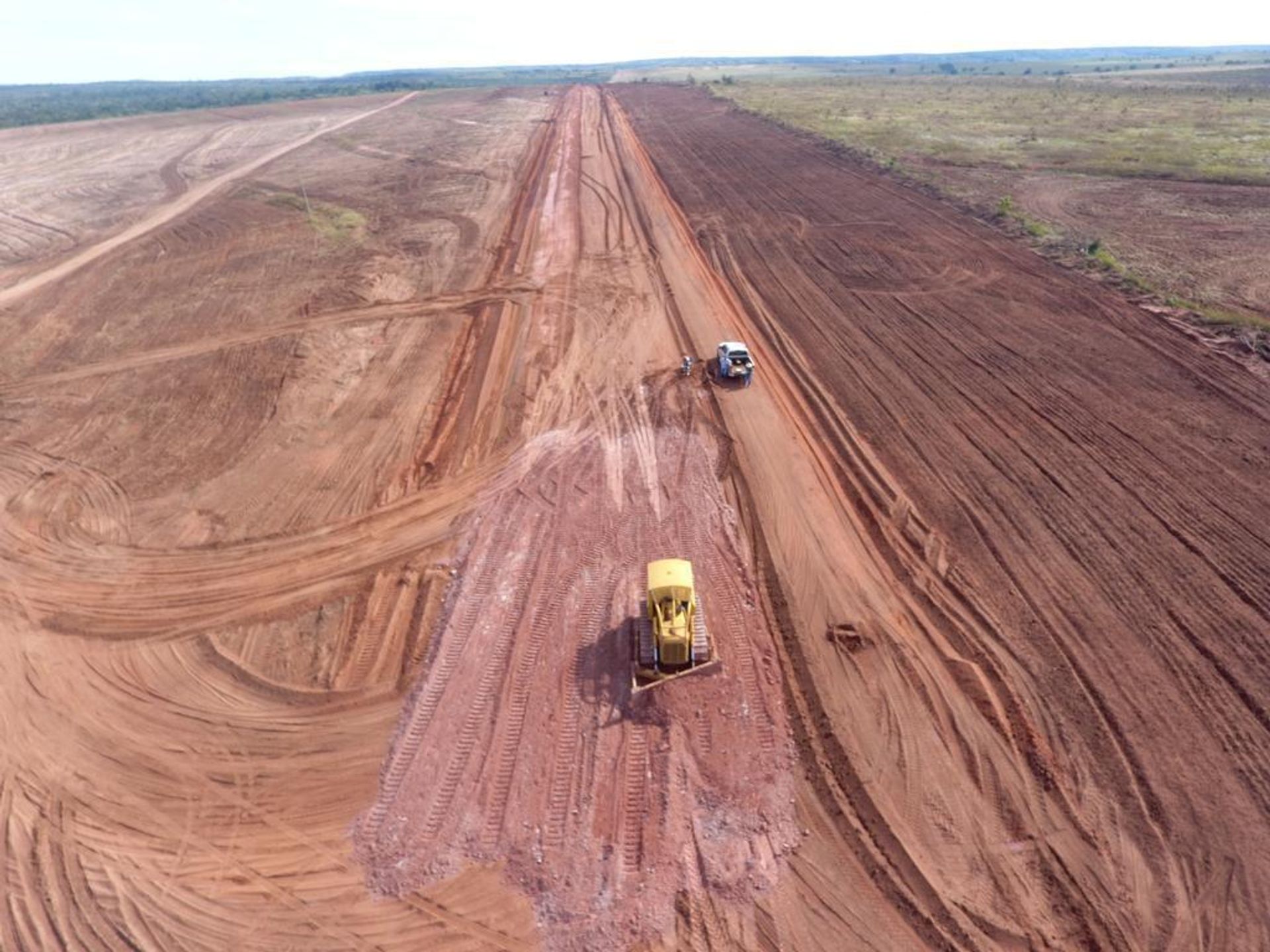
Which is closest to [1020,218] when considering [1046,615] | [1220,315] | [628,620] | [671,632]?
[1220,315]

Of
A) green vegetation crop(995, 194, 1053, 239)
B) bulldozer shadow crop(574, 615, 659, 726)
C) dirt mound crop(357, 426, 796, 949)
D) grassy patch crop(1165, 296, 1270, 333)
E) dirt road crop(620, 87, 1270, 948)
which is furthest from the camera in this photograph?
green vegetation crop(995, 194, 1053, 239)

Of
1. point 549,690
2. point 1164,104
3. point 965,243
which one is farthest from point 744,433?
point 1164,104

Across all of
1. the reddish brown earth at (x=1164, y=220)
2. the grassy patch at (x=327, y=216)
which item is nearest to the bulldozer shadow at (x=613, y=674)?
the reddish brown earth at (x=1164, y=220)

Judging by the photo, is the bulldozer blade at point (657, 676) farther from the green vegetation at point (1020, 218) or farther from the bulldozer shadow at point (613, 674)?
the green vegetation at point (1020, 218)

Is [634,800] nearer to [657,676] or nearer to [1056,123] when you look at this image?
[657,676]

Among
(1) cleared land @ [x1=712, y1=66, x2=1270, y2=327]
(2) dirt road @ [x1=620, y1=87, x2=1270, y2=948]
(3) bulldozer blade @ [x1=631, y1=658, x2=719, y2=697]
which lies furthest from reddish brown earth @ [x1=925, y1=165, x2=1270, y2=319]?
(3) bulldozer blade @ [x1=631, y1=658, x2=719, y2=697]

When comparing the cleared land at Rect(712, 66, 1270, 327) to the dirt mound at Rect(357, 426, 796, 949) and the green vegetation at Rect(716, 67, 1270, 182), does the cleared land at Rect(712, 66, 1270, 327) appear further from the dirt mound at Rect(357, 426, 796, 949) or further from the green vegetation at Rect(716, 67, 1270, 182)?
the dirt mound at Rect(357, 426, 796, 949)

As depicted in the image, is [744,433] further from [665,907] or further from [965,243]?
[965,243]
